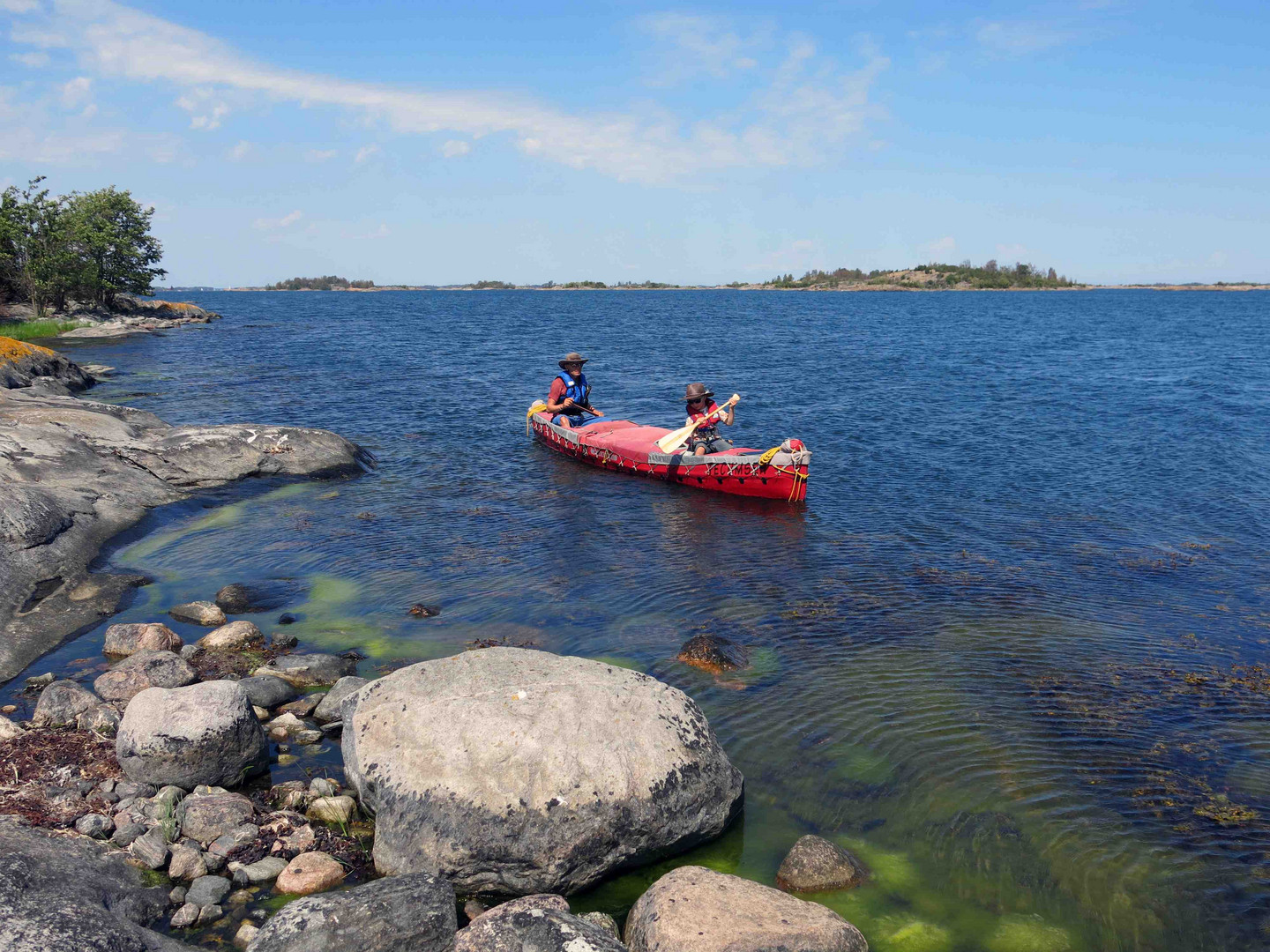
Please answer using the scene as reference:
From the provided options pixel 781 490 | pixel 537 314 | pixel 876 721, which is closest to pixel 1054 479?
pixel 781 490

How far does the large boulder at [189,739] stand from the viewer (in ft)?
26.8

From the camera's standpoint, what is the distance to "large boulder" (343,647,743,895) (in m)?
7.10

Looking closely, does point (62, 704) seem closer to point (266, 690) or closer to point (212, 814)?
point (266, 690)

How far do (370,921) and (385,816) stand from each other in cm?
118

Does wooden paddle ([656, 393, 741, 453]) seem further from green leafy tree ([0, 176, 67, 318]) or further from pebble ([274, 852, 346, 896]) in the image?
green leafy tree ([0, 176, 67, 318])

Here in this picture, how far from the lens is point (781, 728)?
986 cm

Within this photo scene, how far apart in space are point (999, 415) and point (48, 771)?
3001cm

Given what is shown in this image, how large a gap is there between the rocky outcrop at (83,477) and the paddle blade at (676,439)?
800 cm

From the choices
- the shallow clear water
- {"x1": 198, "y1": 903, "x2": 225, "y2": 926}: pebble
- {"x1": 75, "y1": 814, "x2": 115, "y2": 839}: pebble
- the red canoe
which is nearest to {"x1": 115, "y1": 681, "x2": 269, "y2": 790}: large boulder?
{"x1": 75, "y1": 814, "x2": 115, "y2": 839}: pebble

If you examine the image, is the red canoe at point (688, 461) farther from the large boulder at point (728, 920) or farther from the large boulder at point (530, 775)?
the large boulder at point (728, 920)

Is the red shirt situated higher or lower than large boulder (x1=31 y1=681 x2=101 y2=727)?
higher

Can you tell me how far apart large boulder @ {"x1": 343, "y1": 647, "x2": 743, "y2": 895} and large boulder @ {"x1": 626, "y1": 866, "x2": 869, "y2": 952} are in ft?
2.42

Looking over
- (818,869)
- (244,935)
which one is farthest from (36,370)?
(818,869)

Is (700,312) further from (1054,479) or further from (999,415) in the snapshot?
(1054,479)
